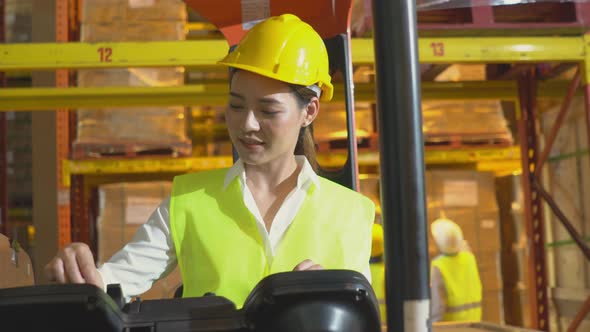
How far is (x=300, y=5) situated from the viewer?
2773 millimetres

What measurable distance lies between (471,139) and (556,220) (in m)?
1.07

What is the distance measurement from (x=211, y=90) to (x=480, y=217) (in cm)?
296

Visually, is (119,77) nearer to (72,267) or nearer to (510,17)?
(510,17)

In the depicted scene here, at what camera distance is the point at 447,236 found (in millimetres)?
6738

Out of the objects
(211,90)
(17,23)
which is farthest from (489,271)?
(17,23)

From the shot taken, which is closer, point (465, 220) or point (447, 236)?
point (447, 236)

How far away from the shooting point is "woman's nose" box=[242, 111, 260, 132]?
6.16ft

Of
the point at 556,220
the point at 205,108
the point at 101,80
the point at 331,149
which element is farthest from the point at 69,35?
the point at 556,220

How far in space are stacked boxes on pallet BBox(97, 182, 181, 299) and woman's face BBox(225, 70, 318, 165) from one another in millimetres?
4934

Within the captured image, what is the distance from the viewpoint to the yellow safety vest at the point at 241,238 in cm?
193

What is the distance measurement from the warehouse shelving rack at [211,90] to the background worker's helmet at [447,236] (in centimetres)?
58

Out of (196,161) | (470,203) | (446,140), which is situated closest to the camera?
(196,161)

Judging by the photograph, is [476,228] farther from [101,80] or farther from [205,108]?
[101,80]

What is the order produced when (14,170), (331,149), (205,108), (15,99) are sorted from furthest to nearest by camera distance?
(14,170) → (205,108) → (331,149) → (15,99)
